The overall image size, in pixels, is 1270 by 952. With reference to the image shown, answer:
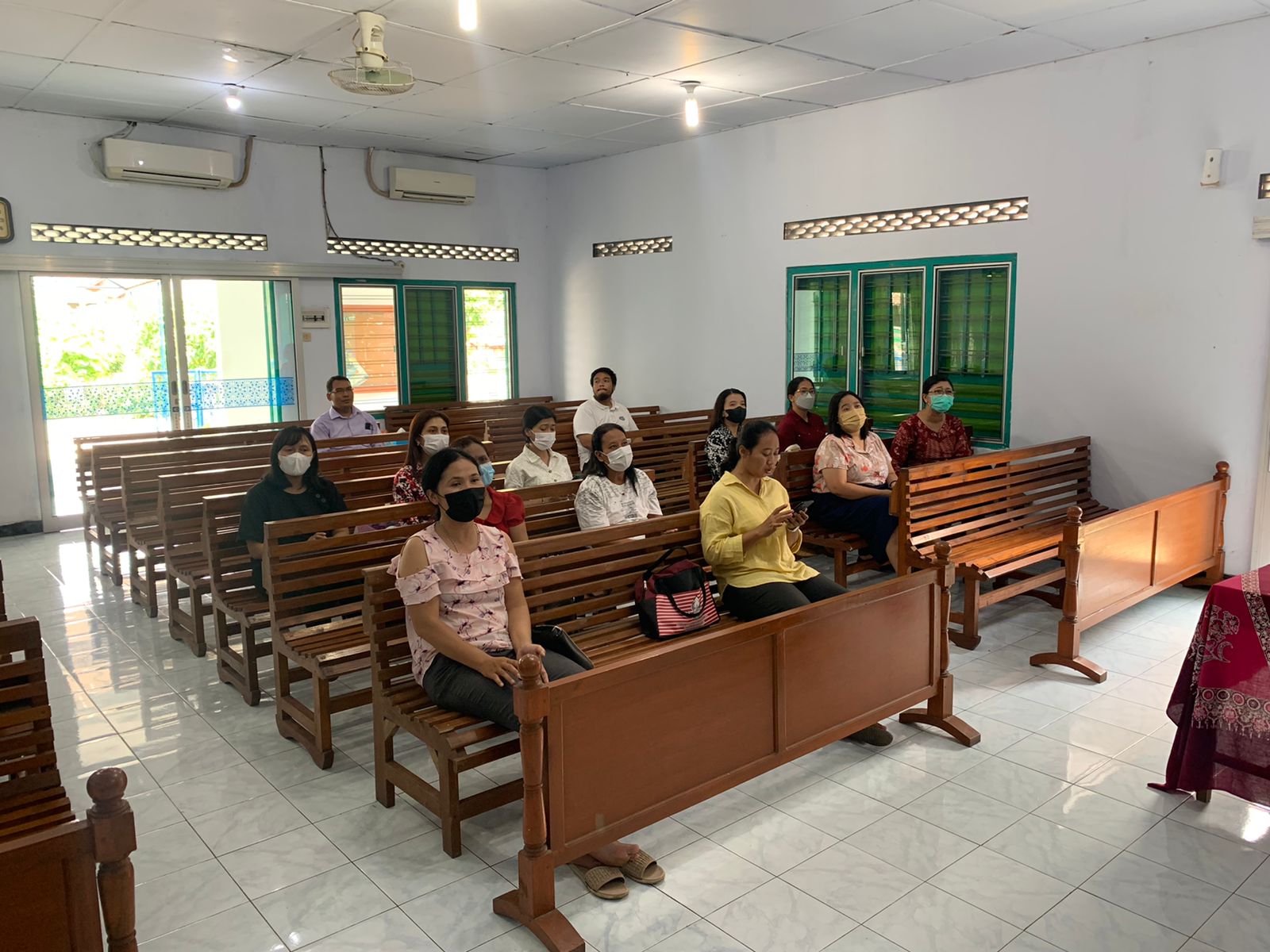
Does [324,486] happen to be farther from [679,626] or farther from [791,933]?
[791,933]

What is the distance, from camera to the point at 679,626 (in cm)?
332

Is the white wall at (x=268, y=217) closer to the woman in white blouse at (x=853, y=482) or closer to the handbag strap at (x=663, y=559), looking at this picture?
the woman in white blouse at (x=853, y=482)

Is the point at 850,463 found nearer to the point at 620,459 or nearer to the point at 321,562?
the point at 620,459

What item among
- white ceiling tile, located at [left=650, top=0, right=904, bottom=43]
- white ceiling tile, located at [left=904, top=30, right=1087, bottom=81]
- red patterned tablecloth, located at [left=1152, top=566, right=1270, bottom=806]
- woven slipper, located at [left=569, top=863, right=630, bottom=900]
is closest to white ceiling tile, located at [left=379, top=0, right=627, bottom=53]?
white ceiling tile, located at [left=650, top=0, right=904, bottom=43]

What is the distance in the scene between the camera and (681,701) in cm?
259

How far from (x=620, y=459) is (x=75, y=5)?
355 cm

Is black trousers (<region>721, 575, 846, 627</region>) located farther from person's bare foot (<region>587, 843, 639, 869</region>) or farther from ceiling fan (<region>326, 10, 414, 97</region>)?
ceiling fan (<region>326, 10, 414, 97</region>)

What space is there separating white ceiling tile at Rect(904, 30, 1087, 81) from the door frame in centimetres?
533

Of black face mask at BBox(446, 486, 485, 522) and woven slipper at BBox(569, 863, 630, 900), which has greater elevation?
black face mask at BBox(446, 486, 485, 522)

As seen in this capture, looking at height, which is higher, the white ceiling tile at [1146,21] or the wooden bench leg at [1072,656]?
the white ceiling tile at [1146,21]

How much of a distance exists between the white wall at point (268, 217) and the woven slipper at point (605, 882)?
261 inches

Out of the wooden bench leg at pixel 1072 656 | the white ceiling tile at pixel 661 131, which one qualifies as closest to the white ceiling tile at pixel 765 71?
the white ceiling tile at pixel 661 131

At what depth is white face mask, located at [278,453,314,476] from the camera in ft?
13.5

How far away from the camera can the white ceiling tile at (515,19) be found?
4.64m
